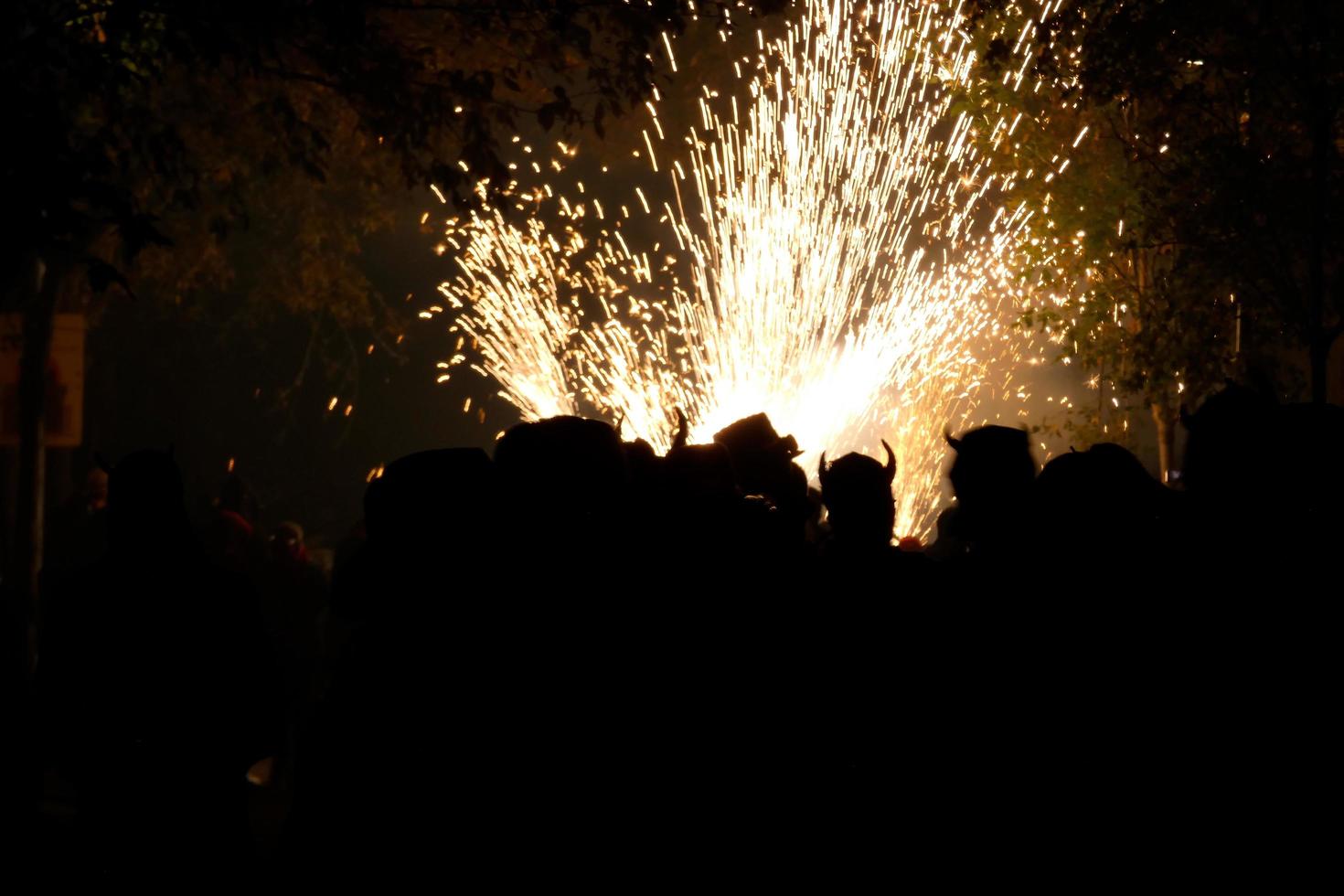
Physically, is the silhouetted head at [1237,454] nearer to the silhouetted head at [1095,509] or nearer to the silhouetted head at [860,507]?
the silhouetted head at [1095,509]

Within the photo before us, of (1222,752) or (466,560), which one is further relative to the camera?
(1222,752)

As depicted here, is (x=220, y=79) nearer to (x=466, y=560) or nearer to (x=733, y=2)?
(x=733, y=2)

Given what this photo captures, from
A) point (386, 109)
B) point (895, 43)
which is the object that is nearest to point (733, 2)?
point (386, 109)

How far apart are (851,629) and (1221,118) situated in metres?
9.33

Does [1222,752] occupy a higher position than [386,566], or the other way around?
[386,566]

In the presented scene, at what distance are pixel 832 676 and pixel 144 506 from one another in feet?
7.07

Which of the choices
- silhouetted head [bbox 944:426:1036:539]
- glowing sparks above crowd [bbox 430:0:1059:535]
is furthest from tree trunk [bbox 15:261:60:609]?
silhouetted head [bbox 944:426:1036:539]

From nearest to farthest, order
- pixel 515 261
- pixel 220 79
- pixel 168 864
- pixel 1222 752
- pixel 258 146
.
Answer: pixel 1222 752 < pixel 168 864 < pixel 220 79 < pixel 258 146 < pixel 515 261

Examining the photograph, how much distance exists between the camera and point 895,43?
15.5 m

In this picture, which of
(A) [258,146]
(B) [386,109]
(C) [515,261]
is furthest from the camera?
(C) [515,261]

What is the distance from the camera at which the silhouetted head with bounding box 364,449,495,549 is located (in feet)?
9.43

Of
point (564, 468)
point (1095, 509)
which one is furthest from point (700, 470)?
point (1095, 509)

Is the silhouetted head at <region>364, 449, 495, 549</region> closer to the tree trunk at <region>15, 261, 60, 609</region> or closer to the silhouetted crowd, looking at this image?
the silhouetted crowd

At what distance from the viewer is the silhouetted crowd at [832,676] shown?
2.76 meters
